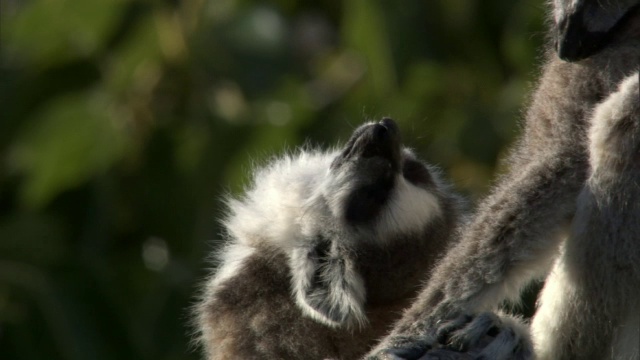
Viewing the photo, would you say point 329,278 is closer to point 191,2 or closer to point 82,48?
point 191,2

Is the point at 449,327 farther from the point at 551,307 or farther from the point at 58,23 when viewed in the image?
the point at 58,23

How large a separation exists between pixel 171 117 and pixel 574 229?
16.7 feet

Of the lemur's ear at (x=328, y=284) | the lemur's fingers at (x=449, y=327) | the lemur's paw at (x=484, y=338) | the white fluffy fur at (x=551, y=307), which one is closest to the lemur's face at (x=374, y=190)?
the lemur's ear at (x=328, y=284)

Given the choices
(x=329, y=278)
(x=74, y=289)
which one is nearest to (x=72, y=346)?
(x=74, y=289)

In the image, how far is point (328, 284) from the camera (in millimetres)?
4617

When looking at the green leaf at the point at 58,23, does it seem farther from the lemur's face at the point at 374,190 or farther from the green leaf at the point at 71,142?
the lemur's face at the point at 374,190

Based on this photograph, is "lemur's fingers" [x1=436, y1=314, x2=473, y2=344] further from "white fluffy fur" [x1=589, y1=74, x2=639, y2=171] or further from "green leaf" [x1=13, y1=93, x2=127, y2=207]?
"green leaf" [x1=13, y1=93, x2=127, y2=207]

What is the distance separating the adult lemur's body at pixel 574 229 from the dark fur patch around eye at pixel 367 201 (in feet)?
2.88

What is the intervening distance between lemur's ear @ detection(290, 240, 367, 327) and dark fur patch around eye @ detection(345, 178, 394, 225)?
0.13 meters

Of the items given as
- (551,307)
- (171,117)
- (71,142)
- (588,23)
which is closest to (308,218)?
(551,307)

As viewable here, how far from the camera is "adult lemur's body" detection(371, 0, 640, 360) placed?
367cm

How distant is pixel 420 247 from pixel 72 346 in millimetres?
2614

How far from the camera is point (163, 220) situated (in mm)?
8461

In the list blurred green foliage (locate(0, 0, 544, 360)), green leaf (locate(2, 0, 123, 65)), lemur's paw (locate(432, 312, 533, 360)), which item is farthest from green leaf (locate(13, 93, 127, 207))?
lemur's paw (locate(432, 312, 533, 360))
